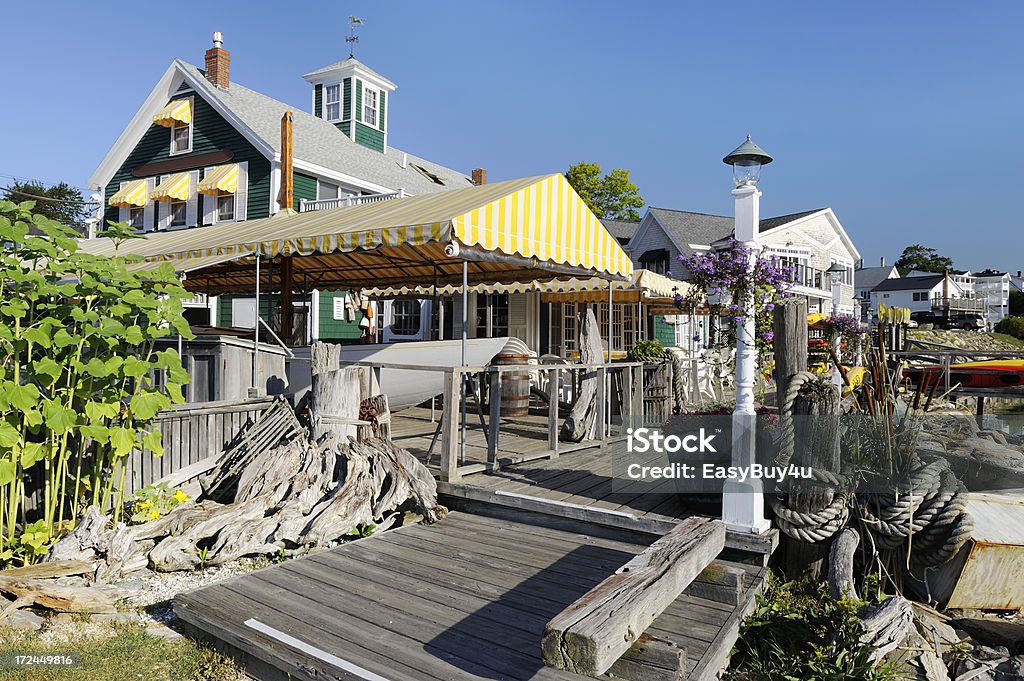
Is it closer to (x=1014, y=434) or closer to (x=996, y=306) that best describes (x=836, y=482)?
(x=1014, y=434)

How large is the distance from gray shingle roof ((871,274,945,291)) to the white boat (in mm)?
67207

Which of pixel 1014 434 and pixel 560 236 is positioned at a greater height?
pixel 560 236

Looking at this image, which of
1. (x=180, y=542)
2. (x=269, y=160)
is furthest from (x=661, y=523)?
(x=269, y=160)

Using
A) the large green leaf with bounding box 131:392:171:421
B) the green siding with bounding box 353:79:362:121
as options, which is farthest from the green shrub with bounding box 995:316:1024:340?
the large green leaf with bounding box 131:392:171:421

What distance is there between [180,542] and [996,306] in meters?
82.5

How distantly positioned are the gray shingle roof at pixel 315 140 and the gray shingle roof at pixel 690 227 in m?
13.0

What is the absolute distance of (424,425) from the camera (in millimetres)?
9859

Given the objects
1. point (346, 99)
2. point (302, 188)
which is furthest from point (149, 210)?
point (346, 99)

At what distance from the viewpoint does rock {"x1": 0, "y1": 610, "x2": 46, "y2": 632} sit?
13.7 feet

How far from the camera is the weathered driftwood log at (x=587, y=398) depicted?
852cm

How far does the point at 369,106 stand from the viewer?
23953 mm

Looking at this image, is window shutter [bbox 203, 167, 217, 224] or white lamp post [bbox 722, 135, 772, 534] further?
window shutter [bbox 203, 167, 217, 224]

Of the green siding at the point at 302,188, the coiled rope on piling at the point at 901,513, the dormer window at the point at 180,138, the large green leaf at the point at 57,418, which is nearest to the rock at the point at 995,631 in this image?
the coiled rope on piling at the point at 901,513

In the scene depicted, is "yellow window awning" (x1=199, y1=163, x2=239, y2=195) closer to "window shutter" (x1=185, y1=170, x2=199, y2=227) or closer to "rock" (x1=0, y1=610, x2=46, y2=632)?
"window shutter" (x1=185, y1=170, x2=199, y2=227)
